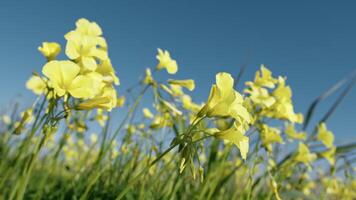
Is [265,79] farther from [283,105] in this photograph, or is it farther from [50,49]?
[50,49]

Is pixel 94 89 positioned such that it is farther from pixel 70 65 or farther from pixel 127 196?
pixel 127 196

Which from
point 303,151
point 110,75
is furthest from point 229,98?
point 303,151

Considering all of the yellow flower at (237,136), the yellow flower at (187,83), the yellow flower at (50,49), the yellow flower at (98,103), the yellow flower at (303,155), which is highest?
the yellow flower at (303,155)

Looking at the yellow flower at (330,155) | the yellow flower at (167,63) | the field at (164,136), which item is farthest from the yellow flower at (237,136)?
the yellow flower at (330,155)

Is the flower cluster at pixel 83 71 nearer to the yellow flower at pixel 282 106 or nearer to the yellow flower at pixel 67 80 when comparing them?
the yellow flower at pixel 67 80

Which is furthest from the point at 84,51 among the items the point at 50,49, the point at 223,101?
the point at 223,101

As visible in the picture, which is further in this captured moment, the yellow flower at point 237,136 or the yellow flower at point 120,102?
the yellow flower at point 120,102
